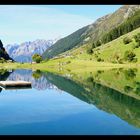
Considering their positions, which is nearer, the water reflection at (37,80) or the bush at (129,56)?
the water reflection at (37,80)

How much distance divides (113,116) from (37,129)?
8.08m

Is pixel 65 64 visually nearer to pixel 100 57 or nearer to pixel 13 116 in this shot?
pixel 100 57

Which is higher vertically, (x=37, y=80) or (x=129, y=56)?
(x=129, y=56)

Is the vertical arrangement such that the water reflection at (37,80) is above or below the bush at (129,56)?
below

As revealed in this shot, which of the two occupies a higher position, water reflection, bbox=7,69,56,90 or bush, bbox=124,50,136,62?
bush, bbox=124,50,136,62

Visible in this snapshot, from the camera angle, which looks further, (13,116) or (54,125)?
(13,116)

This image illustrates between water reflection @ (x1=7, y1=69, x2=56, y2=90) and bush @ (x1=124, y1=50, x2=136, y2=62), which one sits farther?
bush @ (x1=124, y1=50, x2=136, y2=62)

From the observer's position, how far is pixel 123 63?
137375 mm

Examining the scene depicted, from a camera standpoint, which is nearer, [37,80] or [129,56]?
[37,80]

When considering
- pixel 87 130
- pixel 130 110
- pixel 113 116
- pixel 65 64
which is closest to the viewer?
pixel 87 130
